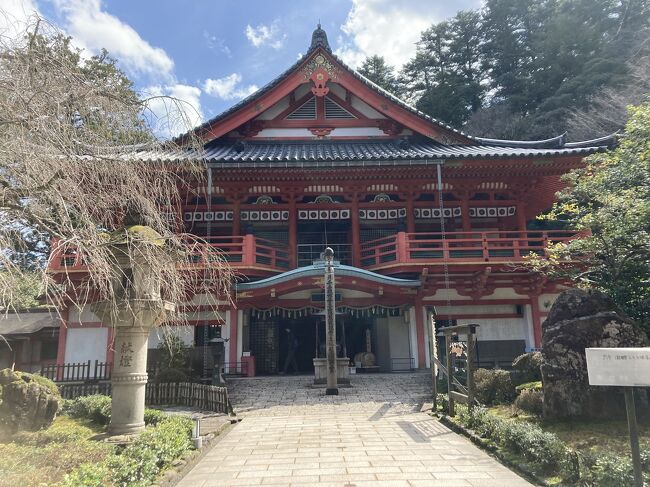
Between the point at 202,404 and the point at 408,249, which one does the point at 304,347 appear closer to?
the point at 408,249

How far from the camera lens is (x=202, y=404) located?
36.1 feet

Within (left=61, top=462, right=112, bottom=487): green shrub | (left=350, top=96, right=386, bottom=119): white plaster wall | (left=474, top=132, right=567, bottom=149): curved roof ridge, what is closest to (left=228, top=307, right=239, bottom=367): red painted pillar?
(left=350, top=96, right=386, bottom=119): white plaster wall

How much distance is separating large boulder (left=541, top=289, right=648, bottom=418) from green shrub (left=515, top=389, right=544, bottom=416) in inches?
20.7

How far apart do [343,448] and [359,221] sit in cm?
1154

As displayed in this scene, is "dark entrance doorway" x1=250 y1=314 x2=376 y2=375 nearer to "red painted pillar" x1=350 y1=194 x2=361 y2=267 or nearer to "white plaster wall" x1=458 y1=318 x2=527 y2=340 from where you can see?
"red painted pillar" x1=350 y1=194 x2=361 y2=267

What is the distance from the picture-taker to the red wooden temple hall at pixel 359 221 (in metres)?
15.4

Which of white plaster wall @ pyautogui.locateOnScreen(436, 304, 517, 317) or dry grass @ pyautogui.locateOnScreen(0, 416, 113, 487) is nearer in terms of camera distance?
dry grass @ pyautogui.locateOnScreen(0, 416, 113, 487)

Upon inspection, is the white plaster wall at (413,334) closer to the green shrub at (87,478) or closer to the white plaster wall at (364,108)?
the white plaster wall at (364,108)

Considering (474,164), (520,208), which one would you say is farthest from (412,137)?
(520,208)

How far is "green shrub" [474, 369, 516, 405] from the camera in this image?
10.1 meters

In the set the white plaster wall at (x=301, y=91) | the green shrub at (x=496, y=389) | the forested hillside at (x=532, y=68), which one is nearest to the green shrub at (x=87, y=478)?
the green shrub at (x=496, y=389)

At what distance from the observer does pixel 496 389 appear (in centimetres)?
1016

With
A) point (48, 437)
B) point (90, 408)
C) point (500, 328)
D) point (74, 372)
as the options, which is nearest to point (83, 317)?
point (74, 372)

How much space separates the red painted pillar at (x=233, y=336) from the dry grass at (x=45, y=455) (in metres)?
7.38
